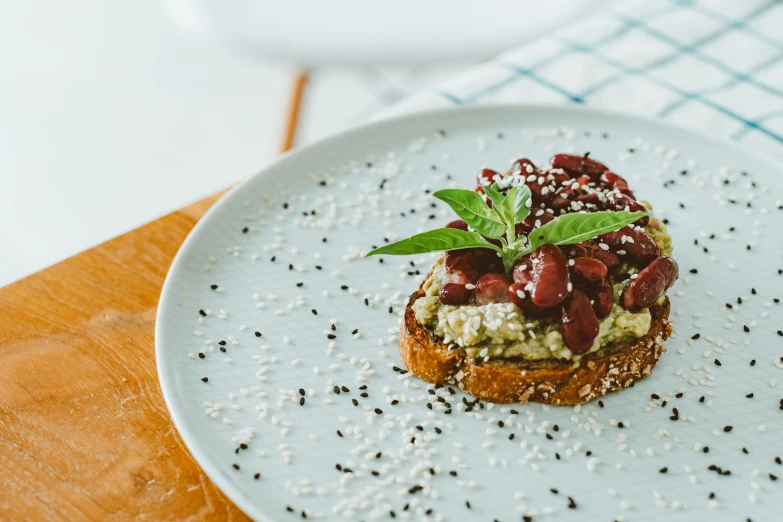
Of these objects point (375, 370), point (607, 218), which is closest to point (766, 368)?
point (607, 218)

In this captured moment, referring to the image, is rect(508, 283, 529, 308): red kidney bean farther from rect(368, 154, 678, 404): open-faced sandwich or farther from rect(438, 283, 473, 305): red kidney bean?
rect(438, 283, 473, 305): red kidney bean

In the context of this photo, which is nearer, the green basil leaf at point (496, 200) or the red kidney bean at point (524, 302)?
the red kidney bean at point (524, 302)

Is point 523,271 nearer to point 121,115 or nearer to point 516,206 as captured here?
point 516,206

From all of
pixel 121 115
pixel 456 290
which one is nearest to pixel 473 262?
pixel 456 290

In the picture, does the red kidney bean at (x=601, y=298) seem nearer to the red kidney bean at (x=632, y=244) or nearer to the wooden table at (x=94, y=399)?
the red kidney bean at (x=632, y=244)

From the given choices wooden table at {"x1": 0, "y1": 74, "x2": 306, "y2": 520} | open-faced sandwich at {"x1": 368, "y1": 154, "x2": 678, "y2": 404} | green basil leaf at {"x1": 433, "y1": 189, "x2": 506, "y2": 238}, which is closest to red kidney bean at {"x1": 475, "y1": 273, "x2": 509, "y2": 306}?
open-faced sandwich at {"x1": 368, "y1": 154, "x2": 678, "y2": 404}

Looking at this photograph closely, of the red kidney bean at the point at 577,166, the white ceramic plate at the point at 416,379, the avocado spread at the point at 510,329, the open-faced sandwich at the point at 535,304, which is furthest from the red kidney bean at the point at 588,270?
the red kidney bean at the point at 577,166
